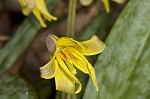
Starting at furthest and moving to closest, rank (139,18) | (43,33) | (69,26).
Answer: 1. (43,33)
2. (69,26)
3. (139,18)

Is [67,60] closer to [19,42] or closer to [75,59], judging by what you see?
[75,59]

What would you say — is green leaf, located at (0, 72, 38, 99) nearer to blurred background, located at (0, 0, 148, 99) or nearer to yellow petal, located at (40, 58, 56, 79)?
blurred background, located at (0, 0, 148, 99)

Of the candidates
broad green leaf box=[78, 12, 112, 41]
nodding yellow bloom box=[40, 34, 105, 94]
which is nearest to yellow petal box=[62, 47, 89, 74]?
nodding yellow bloom box=[40, 34, 105, 94]

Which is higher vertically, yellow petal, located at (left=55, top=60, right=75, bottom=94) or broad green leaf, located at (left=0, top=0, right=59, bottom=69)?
yellow petal, located at (left=55, top=60, right=75, bottom=94)

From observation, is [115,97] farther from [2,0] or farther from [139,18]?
[2,0]

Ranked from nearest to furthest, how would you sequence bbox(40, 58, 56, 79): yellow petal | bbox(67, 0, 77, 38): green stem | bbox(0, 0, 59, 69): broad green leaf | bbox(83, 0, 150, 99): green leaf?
bbox(40, 58, 56, 79): yellow petal, bbox(83, 0, 150, 99): green leaf, bbox(67, 0, 77, 38): green stem, bbox(0, 0, 59, 69): broad green leaf

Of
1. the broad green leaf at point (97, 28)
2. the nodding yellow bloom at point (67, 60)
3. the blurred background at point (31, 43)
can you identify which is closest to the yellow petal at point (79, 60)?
the nodding yellow bloom at point (67, 60)

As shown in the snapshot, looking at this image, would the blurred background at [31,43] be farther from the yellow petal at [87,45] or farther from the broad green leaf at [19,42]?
the yellow petal at [87,45]

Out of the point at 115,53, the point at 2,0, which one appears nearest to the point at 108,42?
the point at 115,53
